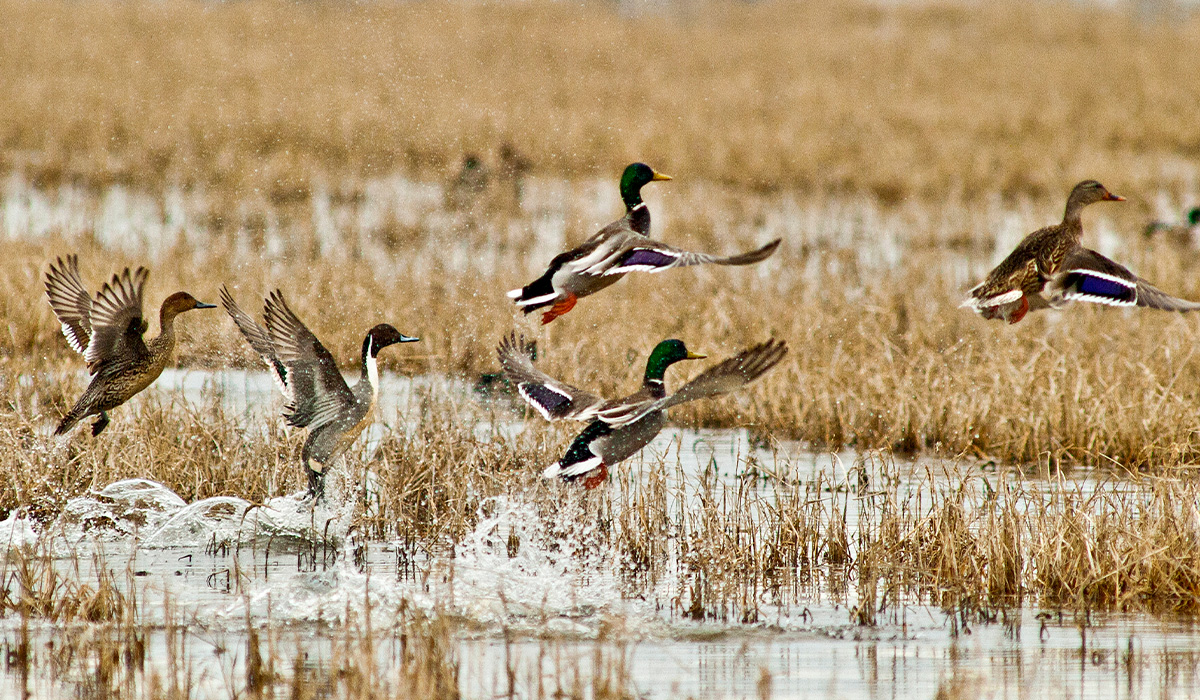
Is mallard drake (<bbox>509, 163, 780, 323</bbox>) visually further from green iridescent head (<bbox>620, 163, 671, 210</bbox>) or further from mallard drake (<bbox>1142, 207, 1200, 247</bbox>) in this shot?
mallard drake (<bbox>1142, 207, 1200, 247</bbox>)

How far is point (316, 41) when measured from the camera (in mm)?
31609

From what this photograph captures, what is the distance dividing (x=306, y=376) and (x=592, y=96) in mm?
20773

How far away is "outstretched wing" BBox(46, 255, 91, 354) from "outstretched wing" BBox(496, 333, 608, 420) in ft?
6.97

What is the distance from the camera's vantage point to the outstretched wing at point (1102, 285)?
7.95 m

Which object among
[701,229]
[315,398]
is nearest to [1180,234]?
[701,229]

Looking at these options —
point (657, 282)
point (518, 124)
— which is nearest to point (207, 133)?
point (518, 124)

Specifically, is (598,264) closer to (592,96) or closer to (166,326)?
(166,326)

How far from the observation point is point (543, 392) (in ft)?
25.4

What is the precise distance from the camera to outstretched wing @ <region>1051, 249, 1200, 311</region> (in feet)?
26.1

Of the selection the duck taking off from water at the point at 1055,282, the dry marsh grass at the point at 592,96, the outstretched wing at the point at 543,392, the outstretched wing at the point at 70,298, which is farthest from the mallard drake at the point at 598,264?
the dry marsh grass at the point at 592,96

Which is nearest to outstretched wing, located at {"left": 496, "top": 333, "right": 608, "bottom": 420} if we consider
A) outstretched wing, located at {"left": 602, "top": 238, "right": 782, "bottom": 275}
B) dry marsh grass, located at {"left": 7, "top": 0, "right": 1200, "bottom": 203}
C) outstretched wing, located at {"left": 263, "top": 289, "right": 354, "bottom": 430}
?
outstretched wing, located at {"left": 602, "top": 238, "right": 782, "bottom": 275}

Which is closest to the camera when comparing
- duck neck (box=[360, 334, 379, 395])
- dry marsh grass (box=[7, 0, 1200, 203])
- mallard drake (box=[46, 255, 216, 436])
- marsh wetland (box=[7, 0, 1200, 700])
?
marsh wetland (box=[7, 0, 1200, 700])

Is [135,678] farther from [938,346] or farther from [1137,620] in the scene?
[938,346]

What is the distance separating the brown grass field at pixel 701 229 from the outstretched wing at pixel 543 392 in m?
0.44
